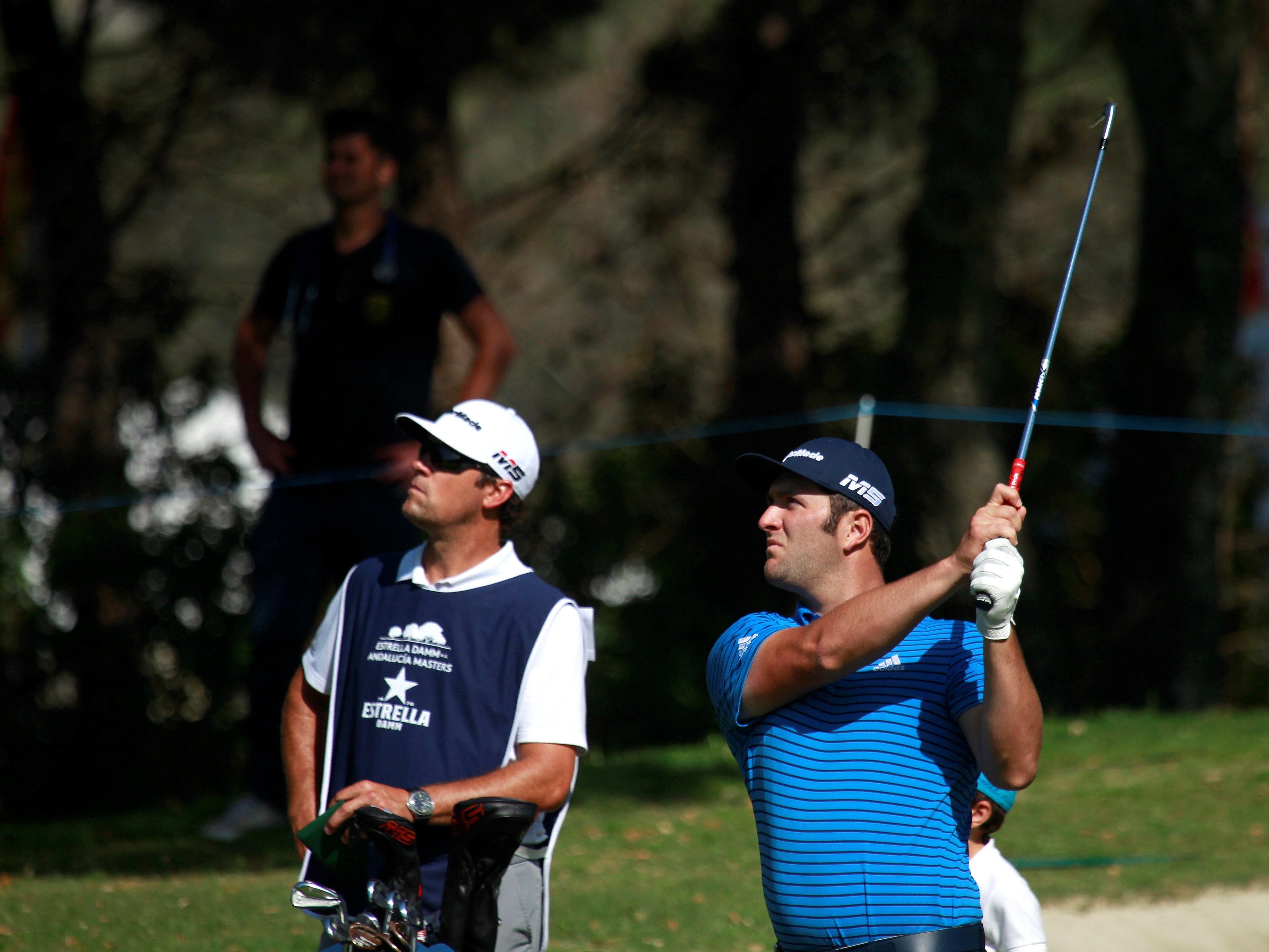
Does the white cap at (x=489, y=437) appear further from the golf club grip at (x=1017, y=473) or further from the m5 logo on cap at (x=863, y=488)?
the golf club grip at (x=1017, y=473)

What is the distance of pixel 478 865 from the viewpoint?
10.8 feet

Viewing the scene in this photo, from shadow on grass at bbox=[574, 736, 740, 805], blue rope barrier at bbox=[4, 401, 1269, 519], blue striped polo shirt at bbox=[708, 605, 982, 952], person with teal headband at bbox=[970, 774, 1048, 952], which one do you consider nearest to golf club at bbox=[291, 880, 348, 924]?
blue striped polo shirt at bbox=[708, 605, 982, 952]

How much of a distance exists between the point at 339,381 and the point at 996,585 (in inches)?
138

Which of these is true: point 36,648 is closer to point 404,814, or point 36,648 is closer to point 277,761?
point 277,761

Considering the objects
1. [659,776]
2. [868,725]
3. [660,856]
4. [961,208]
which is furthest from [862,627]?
[961,208]

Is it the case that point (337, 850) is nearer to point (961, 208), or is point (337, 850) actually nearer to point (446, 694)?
point (446, 694)

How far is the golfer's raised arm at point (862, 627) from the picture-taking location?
2957mm

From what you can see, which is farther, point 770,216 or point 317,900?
point 770,216

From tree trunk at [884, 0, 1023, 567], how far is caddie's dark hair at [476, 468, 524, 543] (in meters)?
6.34

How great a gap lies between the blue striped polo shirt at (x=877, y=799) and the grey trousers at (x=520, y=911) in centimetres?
56

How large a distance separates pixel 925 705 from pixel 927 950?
470 millimetres

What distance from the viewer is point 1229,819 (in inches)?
276

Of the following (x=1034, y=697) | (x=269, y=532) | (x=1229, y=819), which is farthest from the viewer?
(x=1229, y=819)

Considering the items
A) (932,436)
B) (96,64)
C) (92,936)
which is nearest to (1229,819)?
(932,436)
